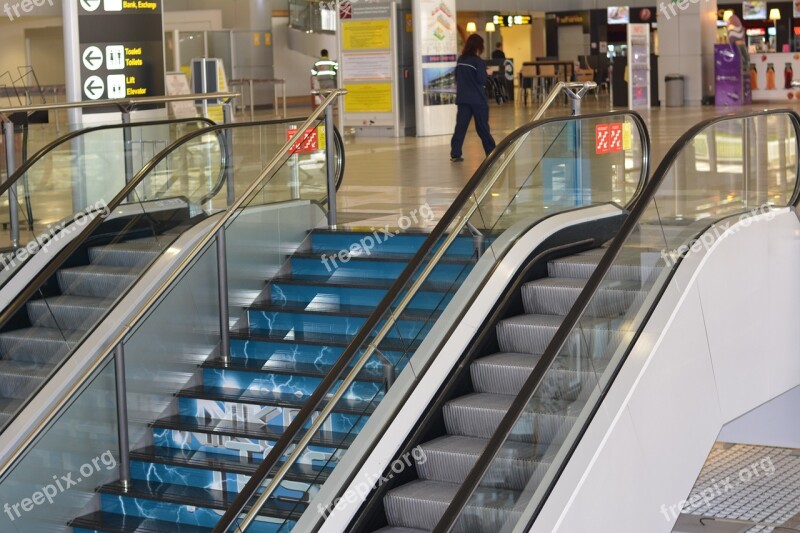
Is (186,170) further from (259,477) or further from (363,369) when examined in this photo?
(259,477)

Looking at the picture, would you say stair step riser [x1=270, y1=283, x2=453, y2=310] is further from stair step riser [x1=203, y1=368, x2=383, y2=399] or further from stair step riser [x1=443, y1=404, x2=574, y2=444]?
stair step riser [x1=443, y1=404, x2=574, y2=444]

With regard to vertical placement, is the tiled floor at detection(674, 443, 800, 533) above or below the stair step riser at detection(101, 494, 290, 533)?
below

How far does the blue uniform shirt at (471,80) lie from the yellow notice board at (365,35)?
196 inches

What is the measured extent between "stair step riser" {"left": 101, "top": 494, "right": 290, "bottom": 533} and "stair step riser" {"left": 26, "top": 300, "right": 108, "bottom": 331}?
125 centimetres

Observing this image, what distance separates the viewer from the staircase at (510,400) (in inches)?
198

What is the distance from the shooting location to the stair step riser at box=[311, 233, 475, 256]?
26.3 ft

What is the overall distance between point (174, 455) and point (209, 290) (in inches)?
45.9

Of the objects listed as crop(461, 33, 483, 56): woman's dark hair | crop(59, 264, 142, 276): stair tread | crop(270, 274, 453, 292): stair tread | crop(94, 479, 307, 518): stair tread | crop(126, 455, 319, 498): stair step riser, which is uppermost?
crop(461, 33, 483, 56): woman's dark hair

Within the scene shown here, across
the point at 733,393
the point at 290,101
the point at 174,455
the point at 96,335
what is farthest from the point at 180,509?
the point at 290,101

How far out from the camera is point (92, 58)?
32.9 feet

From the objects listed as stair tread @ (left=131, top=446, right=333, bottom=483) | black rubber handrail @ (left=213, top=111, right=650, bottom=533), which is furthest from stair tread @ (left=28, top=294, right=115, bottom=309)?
black rubber handrail @ (left=213, top=111, right=650, bottom=533)

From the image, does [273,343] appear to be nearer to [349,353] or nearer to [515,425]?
[349,353]

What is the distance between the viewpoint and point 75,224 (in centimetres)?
853

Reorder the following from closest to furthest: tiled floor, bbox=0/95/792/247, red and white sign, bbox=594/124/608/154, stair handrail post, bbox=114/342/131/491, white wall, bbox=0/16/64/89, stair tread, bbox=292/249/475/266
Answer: stair handrail post, bbox=114/342/131/491
red and white sign, bbox=594/124/608/154
stair tread, bbox=292/249/475/266
tiled floor, bbox=0/95/792/247
white wall, bbox=0/16/64/89
